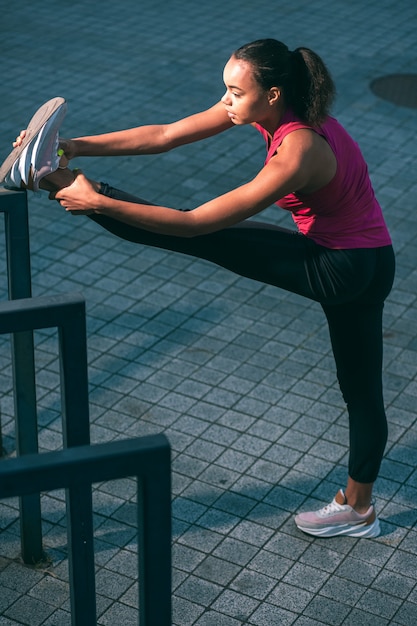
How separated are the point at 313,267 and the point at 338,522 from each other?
1.13 metres

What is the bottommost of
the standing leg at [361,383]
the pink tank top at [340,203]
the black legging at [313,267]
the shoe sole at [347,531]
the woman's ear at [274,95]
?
the shoe sole at [347,531]

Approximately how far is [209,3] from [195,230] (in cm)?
845

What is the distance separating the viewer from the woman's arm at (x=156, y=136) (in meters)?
3.96

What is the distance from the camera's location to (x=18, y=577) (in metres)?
4.08

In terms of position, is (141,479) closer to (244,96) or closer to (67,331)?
(67,331)

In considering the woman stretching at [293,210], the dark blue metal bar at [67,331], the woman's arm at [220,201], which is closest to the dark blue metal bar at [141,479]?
Answer: the dark blue metal bar at [67,331]

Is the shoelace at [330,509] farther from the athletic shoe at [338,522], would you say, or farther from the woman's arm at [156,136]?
the woman's arm at [156,136]

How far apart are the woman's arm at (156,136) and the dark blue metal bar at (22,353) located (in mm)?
318

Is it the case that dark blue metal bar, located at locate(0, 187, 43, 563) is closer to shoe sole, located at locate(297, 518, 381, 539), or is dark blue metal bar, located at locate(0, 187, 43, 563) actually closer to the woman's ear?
the woman's ear

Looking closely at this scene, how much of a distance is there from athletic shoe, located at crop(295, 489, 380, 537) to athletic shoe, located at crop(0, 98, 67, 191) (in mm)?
1720

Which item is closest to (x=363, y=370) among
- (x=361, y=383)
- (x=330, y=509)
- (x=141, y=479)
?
(x=361, y=383)

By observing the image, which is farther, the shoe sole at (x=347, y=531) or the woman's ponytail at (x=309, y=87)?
the shoe sole at (x=347, y=531)

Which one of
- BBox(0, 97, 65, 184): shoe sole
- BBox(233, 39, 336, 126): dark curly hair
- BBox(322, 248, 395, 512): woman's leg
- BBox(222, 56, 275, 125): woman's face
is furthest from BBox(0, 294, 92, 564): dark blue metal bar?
BBox(322, 248, 395, 512): woman's leg

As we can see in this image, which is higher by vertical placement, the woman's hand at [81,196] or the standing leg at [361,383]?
the woman's hand at [81,196]
